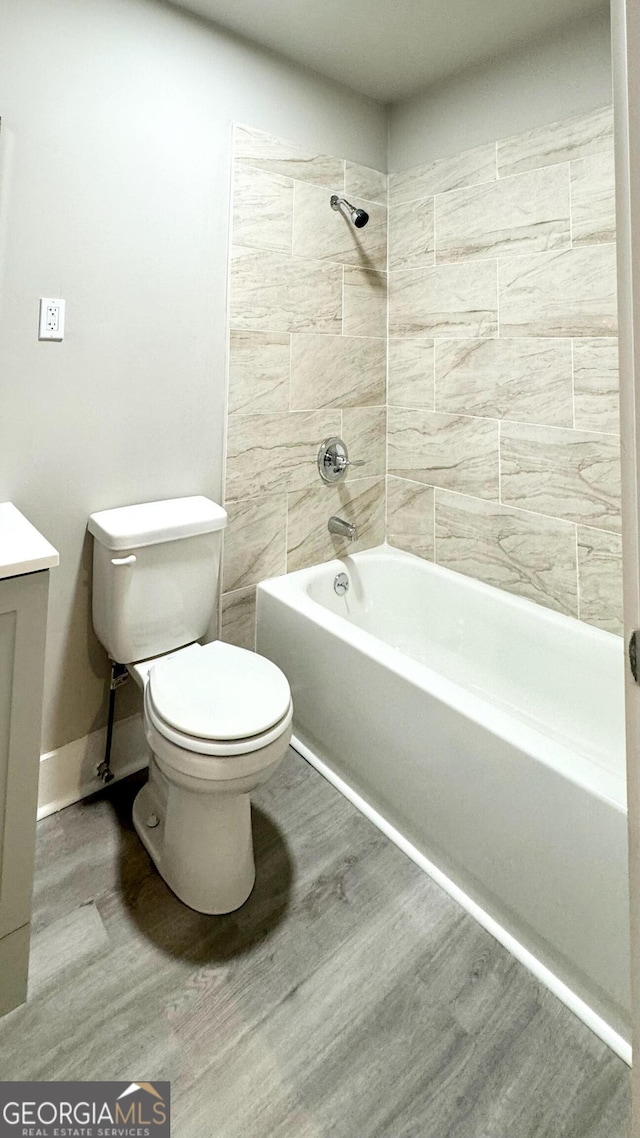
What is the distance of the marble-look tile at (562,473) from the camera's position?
1.84 metres

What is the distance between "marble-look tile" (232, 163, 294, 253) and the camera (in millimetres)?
1934

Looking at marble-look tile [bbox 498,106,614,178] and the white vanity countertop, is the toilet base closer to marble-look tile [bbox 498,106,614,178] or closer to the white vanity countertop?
the white vanity countertop

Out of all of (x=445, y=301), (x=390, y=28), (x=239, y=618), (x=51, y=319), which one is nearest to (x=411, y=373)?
(x=445, y=301)

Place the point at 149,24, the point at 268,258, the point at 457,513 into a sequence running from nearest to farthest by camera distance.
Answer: the point at 149,24 → the point at 268,258 → the point at 457,513

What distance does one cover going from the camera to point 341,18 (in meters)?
1.80

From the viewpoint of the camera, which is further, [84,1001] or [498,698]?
[498,698]

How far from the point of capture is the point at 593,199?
177 centimetres

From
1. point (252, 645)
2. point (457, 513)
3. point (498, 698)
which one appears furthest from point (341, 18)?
point (498, 698)

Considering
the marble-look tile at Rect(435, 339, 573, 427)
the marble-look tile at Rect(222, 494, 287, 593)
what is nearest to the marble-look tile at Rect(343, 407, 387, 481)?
the marble-look tile at Rect(435, 339, 573, 427)

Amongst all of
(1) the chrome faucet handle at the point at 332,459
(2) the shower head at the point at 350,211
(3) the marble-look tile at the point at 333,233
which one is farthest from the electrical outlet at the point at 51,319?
(2) the shower head at the point at 350,211

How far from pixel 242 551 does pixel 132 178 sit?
4.03ft

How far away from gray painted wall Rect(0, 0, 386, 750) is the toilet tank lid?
74 millimetres

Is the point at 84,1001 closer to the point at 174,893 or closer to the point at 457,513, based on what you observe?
the point at 174,893

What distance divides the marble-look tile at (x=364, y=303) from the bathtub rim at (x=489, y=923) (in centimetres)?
175
